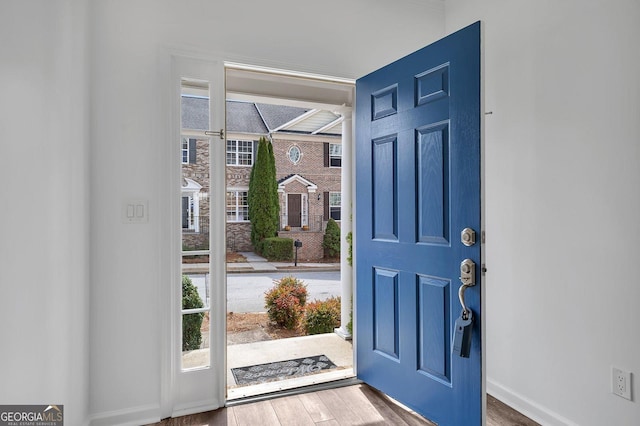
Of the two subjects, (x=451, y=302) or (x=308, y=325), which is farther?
(x=308, y=325)

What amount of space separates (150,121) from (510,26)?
83.8 inches

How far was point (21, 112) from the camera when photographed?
1489 millimetres

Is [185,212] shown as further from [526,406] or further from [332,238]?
[332,238]

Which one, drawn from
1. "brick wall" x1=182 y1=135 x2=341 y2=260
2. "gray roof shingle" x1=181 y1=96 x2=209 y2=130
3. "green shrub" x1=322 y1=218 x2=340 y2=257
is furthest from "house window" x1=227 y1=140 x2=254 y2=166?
"gray roof shingle" x1=181 y1=96 x2=209 y2=130

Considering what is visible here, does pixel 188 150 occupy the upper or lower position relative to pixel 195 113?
lower

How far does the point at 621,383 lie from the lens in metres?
1.76

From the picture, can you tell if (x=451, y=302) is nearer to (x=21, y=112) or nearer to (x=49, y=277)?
(x=49, y=277)

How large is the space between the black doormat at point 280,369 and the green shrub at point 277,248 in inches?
302

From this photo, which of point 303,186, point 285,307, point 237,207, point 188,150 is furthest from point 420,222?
point 303,186

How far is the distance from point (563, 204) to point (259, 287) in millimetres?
6513

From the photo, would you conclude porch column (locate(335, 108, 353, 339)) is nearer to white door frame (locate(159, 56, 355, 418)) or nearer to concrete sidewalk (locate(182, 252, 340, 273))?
white door frame (locate(159, 56, 355, 418))

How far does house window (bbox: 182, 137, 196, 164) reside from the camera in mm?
2252

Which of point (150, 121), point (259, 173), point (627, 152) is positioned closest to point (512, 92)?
point (627, 152)

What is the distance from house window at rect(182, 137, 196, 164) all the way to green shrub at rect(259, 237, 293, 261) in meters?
8.70
